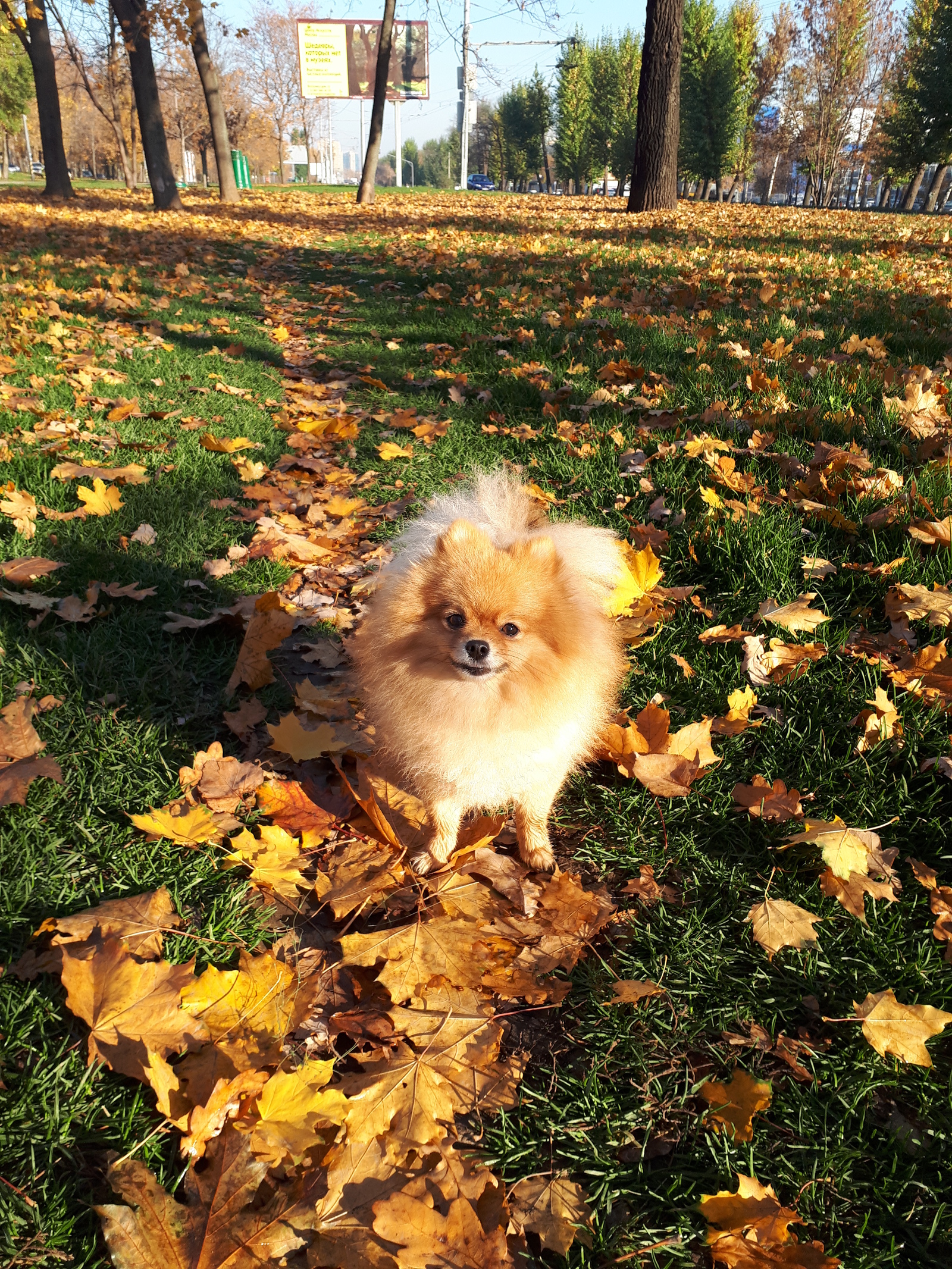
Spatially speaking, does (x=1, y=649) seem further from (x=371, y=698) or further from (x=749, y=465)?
(x=749, y=465)

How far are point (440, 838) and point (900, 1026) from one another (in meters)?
1.45

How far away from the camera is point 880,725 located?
8.70 feet

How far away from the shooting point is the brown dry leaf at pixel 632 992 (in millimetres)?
2064

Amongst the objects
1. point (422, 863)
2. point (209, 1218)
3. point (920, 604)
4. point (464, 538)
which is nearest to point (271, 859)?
point (422, 863)

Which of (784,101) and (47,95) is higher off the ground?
(784,101)

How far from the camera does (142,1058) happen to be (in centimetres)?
181

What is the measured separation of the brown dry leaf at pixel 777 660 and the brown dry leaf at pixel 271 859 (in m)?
1.95

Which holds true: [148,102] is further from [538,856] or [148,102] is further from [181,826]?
[538,856]

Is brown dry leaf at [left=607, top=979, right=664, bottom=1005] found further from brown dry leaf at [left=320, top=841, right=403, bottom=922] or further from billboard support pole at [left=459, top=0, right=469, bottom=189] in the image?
billboard support pole at [left=459, top=0, right=469, bottom=189]

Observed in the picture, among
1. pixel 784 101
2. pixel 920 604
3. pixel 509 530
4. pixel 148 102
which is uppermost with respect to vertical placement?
pixel 784 101

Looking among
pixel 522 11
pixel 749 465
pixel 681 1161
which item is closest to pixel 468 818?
pixel 681 1161

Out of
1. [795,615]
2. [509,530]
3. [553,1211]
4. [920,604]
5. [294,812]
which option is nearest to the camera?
[553,1211]

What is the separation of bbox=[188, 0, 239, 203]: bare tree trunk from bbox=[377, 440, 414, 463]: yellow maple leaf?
78.3 ft

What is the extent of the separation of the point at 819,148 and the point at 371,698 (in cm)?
4969
